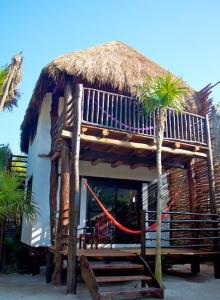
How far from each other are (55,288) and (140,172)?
4.39m

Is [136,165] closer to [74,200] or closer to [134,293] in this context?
[74,200]

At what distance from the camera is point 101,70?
22.0 feet

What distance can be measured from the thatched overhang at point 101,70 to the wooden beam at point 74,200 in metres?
0.85

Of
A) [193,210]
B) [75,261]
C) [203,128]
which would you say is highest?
[203,128]

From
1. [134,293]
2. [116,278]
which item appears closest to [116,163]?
[116,278]

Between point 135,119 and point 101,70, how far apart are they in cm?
135

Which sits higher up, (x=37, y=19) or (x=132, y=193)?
(x=37, y=19)

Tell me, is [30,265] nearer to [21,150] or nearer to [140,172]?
[140,172]

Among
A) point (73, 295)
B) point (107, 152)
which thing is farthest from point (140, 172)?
point (73, 295)

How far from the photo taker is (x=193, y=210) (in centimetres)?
754

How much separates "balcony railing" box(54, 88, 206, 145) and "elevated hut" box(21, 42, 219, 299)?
0.08ft

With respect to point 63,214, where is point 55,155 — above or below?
above

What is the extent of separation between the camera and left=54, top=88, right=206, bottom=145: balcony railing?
6.27 metres

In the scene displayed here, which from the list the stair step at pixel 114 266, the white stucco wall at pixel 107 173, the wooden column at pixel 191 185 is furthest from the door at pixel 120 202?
the stair step at pixel 114 266
